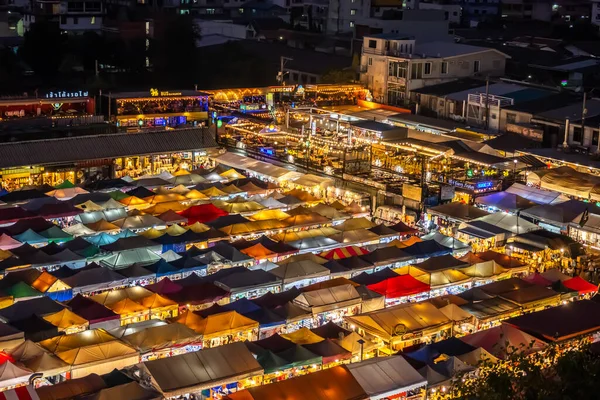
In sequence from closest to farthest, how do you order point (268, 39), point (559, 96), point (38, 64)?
1. point (559, 96)
2. point (38, 64)
3. point (268, 39)

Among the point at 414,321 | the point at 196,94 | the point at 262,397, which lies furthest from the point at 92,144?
the point at 262,397

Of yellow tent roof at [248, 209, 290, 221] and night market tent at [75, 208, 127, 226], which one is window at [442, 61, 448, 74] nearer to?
yellow tent roof at [248, 209, 290, 221]

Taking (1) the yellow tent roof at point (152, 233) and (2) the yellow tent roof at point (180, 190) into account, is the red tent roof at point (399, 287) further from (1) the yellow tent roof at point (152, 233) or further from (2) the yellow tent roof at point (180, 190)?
(2) the yellow tent roof at point (180, 190)

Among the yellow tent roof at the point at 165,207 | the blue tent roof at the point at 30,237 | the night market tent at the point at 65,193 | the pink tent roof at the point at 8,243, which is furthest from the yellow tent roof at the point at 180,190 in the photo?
the pink tent roof at the point at 8,243

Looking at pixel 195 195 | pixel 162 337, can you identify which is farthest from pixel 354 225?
pixel 162 337

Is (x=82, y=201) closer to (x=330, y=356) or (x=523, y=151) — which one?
(x=330, y=356)
